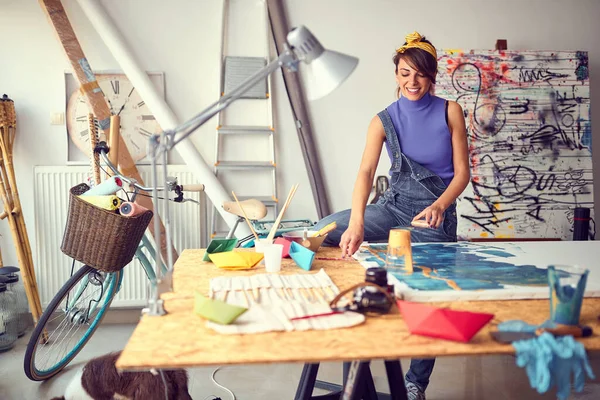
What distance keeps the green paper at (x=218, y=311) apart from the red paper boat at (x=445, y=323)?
378 millimetres

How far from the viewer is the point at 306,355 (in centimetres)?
108

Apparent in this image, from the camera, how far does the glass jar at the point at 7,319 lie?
335cm

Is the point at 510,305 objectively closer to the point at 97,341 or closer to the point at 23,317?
the point at 97,341

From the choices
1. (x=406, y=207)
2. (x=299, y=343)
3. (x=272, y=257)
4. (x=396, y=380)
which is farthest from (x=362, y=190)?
(x=299, y=343)

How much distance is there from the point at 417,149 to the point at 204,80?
1.94 metres

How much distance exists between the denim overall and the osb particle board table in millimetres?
1012

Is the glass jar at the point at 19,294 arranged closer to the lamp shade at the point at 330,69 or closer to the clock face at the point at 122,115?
the clock face at the point at 122,115

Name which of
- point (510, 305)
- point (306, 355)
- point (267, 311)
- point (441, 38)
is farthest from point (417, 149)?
point (441, 38)


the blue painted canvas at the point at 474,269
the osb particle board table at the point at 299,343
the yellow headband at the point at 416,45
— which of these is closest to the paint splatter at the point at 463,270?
the blue painted canvas at the point at 474,269

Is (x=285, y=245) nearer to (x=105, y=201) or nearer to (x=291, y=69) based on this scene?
(x=291, y=69)

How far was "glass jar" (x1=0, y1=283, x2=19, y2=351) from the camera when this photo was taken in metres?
3.35

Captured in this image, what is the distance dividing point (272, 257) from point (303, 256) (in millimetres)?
114

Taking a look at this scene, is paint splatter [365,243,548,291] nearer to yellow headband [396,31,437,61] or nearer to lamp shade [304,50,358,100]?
lamp shade [304,50,358,100]

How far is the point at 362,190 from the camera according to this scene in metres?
2.40
